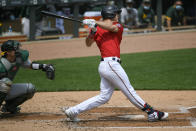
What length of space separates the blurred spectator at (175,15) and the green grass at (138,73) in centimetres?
402

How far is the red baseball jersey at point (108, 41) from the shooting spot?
17.1 ft

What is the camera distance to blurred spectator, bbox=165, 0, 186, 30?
1661cm

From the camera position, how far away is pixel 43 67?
5.79 meters

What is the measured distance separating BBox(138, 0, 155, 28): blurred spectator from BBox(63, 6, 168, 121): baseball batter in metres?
11.2

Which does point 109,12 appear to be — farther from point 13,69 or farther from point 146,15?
point 146,15

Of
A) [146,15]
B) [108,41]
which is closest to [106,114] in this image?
[108,41]

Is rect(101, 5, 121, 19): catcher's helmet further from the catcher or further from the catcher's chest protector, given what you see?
the catcher's chest protector

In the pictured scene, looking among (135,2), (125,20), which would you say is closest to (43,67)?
(125,20)

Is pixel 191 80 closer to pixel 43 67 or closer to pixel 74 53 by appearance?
pixel 43 67

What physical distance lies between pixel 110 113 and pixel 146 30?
448 inches

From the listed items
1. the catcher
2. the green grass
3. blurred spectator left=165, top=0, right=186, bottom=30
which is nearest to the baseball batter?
the catcher

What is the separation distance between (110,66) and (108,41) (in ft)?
1.18

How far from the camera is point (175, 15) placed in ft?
55.8

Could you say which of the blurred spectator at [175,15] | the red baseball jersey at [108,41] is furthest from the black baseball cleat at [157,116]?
the blurred spectator at [175,15]
